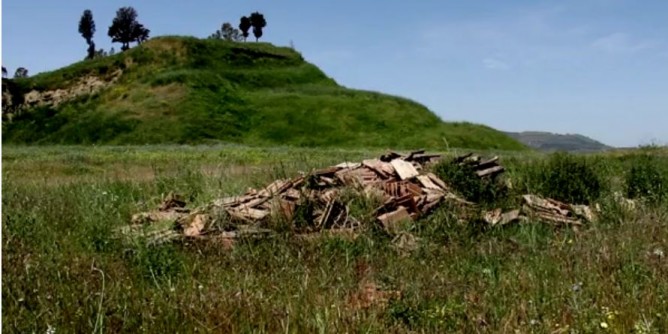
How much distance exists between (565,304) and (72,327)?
3042 millimetres

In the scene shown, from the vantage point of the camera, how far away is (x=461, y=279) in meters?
5.22

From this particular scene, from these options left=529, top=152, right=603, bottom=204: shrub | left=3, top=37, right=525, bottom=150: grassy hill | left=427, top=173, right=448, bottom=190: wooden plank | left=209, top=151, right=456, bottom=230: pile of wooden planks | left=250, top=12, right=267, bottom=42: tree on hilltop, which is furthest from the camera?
left=250, top=12, right=267, bottom=42: tree on hilltop

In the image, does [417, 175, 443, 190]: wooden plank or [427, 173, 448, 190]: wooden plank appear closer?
[417, 175, 443, 190]: wooden plank

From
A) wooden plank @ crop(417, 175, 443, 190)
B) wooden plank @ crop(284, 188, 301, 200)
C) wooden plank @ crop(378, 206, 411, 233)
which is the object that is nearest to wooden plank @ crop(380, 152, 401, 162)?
wooden plank @ crop(417, 175, 443, 190)

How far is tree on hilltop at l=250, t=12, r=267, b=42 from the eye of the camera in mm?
82394

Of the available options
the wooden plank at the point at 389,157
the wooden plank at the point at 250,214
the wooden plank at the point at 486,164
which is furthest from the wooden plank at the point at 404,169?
the wooden plank at the point at 250,214

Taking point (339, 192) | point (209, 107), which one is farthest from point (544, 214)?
point (209, 107)

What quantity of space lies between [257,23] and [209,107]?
34490 mm

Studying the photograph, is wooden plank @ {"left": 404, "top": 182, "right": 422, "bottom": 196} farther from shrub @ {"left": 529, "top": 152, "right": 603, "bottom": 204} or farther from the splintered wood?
shrub @ {"left": 529, "top": 152, "right": 603, "bottom": 204}

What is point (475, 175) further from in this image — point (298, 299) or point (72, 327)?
point (72, 327)

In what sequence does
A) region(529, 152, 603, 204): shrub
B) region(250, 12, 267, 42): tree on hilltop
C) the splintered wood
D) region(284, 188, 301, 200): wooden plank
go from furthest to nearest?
region(250, 12, 267, 42): tree on hilltop, region(529, 152, 603, 204): shrub, region(284, 188, 301, 200): wooden plank, the splintered wood

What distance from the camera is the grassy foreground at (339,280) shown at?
12.9ft

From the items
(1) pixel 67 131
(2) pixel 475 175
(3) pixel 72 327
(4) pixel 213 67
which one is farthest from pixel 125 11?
(3) pixel 72 327

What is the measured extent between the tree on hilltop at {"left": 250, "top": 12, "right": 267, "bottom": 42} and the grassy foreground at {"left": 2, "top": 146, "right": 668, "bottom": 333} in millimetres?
76390
